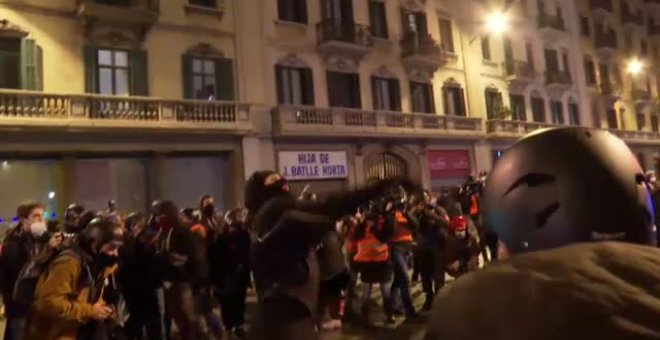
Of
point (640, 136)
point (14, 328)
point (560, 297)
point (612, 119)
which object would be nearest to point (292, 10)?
point (14, 328)

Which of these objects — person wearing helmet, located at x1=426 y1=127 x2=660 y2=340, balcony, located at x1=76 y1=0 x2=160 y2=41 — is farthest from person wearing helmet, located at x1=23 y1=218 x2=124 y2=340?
balcony, located at x1=76 y1=0 x2=160 y2=41

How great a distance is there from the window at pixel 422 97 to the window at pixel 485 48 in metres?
4.34

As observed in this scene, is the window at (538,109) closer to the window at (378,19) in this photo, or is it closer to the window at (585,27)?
the window at (585,27)

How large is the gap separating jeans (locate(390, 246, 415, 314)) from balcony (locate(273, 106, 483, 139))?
30.8ft

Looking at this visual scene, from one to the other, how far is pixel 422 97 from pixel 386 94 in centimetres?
193

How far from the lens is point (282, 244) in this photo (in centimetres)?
286

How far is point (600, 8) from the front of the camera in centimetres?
3244

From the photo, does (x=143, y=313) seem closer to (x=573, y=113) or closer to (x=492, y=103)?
(x=492, y=103)

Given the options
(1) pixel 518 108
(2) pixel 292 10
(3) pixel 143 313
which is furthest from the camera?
(1) pixel 518 108

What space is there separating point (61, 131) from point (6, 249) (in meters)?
7.95

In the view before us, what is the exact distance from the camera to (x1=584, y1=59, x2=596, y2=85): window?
1219 inches

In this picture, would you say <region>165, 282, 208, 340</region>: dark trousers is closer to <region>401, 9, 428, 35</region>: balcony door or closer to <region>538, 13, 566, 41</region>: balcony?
<region>401, 9, 428, 35</region>: balcony door

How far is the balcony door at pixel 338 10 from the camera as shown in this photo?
19.0 m

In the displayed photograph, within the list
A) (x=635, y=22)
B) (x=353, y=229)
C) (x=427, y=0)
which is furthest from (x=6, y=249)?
(x=635, y=22)
